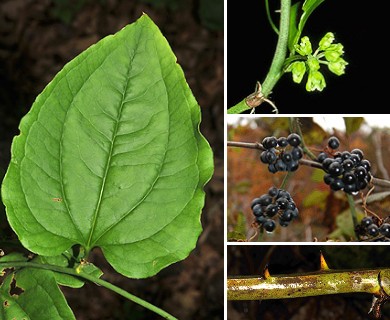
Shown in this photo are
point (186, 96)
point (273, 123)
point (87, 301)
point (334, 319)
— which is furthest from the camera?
point (87, 301)

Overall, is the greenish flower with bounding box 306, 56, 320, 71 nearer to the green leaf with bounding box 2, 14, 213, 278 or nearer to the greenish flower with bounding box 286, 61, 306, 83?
the greenish flower with bounding box 286, 61, 306, 83

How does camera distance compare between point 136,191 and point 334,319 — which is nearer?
point 136,191

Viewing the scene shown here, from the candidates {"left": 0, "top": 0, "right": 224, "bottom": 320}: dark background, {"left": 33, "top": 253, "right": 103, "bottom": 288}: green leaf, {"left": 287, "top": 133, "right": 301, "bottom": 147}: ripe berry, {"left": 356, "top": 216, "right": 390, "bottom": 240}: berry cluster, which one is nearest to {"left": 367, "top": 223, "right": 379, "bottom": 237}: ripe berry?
{"left": 356, "top": 216, "right": 390, "bottom": 240}: berry cluster

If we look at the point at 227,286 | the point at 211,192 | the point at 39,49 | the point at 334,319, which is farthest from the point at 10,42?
the point at 227,286

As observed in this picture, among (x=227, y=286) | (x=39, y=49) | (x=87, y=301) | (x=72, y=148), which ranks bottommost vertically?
(x=87, y=301)

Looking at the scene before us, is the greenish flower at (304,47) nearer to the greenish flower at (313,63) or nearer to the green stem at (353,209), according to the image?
the greenish flower at (313,63)

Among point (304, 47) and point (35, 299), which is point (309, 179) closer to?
point (304, 47)

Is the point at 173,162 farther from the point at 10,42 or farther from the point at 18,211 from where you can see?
the point at 10,42
